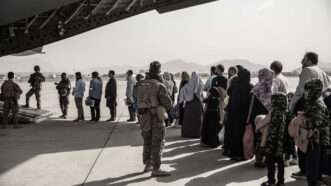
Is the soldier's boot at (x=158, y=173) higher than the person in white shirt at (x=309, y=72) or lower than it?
lower

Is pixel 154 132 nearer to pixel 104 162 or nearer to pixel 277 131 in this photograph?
pixel 104 162

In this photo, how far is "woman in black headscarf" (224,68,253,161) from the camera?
24.6 feet

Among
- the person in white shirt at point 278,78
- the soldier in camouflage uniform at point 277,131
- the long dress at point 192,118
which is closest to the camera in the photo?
the soldier in camouflage uniform at point 277,131

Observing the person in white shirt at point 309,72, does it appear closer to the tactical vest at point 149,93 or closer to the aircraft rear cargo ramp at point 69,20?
the tactical vest at point 149,93

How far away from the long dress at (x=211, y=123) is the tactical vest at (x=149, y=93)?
2.54 metres

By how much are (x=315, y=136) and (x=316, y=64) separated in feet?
5.62

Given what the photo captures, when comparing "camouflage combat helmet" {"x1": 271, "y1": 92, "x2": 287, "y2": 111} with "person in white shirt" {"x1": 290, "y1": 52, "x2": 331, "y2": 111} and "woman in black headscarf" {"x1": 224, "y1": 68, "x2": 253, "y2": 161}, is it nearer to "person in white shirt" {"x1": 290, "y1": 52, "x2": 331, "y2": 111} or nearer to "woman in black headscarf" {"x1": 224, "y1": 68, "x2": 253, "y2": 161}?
"person in white shirt" {"x1": 290, "y1": 52, "x2": 331, "y2": 111}

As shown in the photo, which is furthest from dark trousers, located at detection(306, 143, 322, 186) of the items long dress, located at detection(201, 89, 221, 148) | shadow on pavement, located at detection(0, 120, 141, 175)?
shadow on pavement, located at detection(0, 120, 141, 175)

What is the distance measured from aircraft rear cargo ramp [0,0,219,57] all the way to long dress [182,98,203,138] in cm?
633

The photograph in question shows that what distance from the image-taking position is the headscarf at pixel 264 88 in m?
6.85

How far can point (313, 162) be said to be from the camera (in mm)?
5285

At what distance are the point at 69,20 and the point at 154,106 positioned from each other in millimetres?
10119

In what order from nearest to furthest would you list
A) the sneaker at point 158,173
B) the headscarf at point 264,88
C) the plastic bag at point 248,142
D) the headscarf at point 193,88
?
1. the sneaker at point 158,173
2. the headscarf at point 264,88
3. the plastic bag at point 248,142
4. the headscarf at point 193,88

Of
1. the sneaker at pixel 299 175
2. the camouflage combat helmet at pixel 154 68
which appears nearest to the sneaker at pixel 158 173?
the camouflage combat helmet at pixel 154 68
